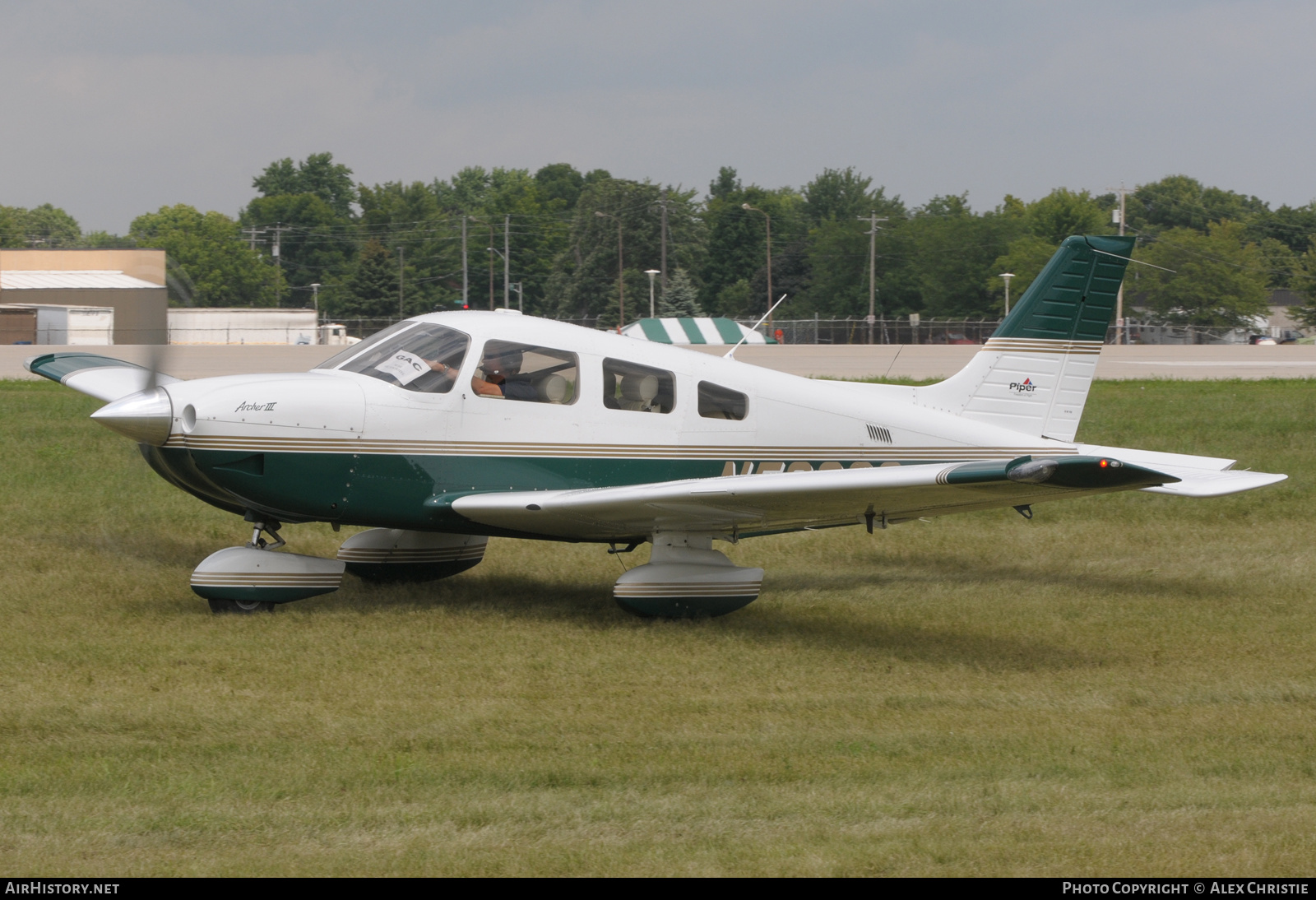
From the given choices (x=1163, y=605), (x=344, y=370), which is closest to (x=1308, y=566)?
(x=1163, y=605)

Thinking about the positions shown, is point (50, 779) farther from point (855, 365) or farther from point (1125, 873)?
point (855, 365)

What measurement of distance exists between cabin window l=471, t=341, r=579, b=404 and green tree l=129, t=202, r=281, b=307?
64.1 m

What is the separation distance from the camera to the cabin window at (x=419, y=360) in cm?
882

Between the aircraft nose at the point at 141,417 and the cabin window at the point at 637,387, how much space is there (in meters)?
3.04

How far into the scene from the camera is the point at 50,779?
5.21 metres

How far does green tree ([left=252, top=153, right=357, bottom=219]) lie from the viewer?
140 metres

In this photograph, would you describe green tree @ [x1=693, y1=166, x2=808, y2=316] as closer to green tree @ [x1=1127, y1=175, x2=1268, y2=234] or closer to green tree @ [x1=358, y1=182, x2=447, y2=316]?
green tree @ [x1=358, y1=182, x2=447, y2=316]

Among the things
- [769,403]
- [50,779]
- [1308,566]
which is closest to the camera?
[50,779]

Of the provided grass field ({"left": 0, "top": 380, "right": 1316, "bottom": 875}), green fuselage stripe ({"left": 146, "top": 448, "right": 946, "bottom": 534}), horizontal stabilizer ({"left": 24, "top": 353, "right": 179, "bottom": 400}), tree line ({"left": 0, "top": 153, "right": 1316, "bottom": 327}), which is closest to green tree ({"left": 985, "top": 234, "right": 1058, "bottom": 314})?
tree line ({"left": 0, "top": 153, "right": 1316, "bottom": 327})

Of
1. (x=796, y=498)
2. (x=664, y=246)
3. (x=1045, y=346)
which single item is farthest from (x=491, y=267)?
(x=796, y=498)

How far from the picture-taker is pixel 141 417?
26.3 ft

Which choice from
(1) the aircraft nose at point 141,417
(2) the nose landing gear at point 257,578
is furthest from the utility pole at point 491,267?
(1) the aircraft nose at point 141,417

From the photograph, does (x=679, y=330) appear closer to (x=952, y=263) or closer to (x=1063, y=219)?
(x=952, y=263)

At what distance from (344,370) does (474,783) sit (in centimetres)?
439
